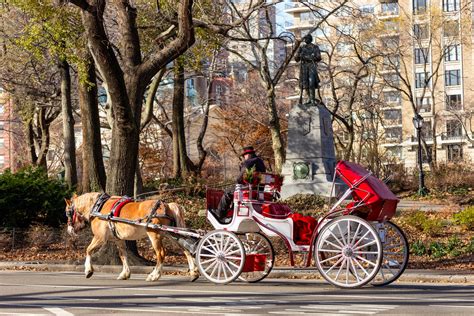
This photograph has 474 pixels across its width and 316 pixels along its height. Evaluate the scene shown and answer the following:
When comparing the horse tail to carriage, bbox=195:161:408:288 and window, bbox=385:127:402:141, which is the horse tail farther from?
window, bbox=385:127:402:141

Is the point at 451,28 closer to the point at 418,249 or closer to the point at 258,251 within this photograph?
the point at 418,249

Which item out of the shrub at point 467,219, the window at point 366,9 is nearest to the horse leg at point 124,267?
the shrub at point 467,219

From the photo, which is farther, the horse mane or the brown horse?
the horse mane

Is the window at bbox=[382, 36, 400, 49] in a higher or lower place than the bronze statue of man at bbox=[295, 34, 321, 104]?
higher

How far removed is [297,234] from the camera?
1573cm

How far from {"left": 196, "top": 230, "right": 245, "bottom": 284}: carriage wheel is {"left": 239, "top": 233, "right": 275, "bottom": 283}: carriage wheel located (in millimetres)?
652

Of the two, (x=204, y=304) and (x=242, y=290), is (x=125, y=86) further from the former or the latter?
(x=204, y=304)

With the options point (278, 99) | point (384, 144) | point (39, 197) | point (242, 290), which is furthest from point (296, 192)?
point (384, 144)

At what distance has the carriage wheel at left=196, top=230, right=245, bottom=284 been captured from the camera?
1579 cm

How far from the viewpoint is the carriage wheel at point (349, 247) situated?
1444 centimetres

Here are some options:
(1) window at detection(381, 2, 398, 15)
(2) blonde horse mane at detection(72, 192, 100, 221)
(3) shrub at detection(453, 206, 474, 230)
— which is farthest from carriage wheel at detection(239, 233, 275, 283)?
(1) window at detection(381, 2, 398, 15)

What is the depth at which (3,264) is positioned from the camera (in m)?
22.9

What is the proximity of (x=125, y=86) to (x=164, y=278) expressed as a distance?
443 cm

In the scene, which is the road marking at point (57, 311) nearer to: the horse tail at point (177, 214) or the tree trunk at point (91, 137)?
the horse tail at point (177, 214)
